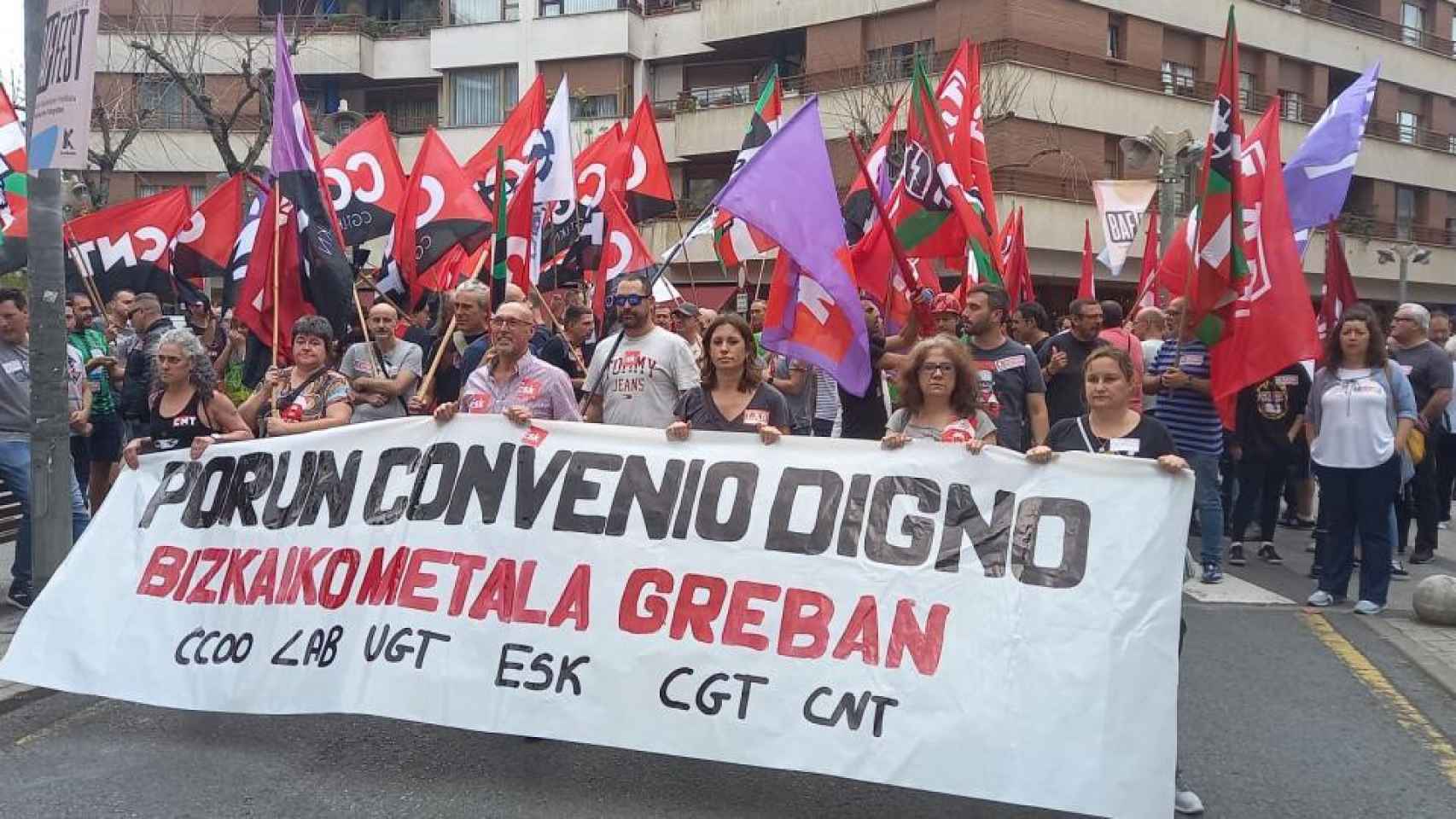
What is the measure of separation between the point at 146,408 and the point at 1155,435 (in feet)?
17.5

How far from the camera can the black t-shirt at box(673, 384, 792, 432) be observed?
17.5 ft

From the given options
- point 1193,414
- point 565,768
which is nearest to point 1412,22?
point 1193,414

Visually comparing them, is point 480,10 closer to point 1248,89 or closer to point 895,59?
point 895,59

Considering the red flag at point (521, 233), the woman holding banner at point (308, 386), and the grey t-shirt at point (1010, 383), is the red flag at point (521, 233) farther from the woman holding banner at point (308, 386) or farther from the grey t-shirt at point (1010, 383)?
the grey t-shirt at point (1010, 383)

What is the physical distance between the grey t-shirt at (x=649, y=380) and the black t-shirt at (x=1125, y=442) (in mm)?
1853

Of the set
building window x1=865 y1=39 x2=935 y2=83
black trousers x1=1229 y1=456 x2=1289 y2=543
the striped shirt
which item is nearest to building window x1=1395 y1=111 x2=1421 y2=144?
building window x1=865 y1=39 x2=935 y2=83

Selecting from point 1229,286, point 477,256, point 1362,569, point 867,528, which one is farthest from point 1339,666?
point 477,256

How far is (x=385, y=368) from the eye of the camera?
7.11 metres

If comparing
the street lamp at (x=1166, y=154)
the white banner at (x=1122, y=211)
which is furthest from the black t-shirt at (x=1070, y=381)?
the street lamp at (x=1166, y=154)

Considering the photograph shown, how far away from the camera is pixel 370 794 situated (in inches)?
171

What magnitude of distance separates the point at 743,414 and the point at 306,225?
10.6ft

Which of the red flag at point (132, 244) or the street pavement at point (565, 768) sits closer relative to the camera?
the street pavement at point (565, 768)

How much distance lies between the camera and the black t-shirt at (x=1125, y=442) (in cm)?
457

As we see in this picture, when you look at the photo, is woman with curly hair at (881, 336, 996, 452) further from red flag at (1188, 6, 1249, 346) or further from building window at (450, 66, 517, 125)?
building window at (450, 66, 517, 125)
